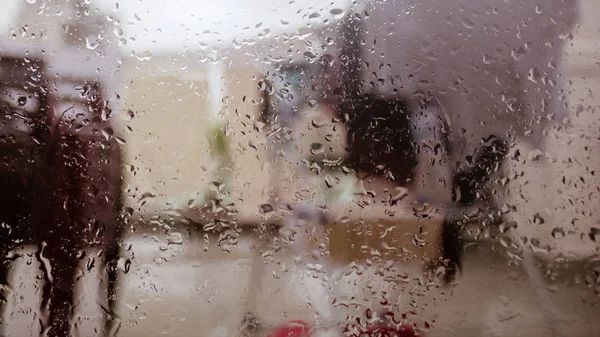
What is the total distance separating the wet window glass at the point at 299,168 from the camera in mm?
551

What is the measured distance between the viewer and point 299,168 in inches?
22.4

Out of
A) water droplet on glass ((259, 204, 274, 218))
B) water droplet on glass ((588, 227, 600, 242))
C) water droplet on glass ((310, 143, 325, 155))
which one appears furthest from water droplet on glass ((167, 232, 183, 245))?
water droplet on glass ((588, 227, 600, 242))

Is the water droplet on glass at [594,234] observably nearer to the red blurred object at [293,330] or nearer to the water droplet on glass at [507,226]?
the water droplet on glass at [507,226]

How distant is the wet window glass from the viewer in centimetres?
55

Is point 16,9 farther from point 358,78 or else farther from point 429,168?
point 429,168

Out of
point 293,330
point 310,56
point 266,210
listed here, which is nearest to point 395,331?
point 293,330

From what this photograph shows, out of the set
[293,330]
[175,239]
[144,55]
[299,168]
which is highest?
[144,55]

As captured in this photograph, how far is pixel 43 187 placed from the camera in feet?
1.90

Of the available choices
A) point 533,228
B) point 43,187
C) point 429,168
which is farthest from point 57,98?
point 533,228

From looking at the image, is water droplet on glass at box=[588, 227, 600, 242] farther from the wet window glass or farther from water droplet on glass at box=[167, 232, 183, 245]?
water droplet on glass at box=[167, 232, 183, 245]

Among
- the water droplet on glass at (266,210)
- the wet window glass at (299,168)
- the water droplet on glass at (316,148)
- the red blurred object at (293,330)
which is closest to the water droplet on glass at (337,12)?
the wet window glass at (299,168)

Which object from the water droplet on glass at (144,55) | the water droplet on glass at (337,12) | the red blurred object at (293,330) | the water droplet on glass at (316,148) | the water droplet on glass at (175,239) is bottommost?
the red blurred object at (293,330)

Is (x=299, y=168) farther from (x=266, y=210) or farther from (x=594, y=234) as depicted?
(x=594, y=234)

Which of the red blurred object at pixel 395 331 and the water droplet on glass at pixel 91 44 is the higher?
the water droplet on glass at pixel 91 44
